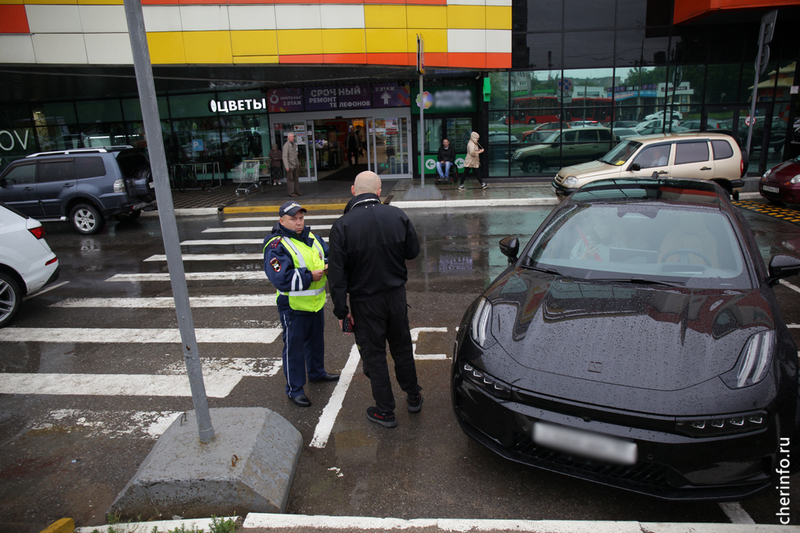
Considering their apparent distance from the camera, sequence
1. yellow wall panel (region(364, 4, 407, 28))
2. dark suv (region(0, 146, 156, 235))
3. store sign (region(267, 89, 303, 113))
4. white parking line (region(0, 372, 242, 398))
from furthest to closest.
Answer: store sign (region(267, 89, 303, 113))
yellow wall panel (region(364, 4, 407, 28))
dark suv (region(0, 146, 156, 235))
white parking line (region(0, 372, 242, 398))

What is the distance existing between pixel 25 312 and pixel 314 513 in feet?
21.3

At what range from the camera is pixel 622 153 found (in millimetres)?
12906

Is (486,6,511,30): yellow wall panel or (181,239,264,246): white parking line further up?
(486,6,511,30): yellow wall panel

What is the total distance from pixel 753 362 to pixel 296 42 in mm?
15108

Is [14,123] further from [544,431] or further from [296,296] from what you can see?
[544,431]

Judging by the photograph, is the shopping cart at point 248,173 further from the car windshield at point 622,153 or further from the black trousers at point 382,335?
the black trousers at point 382,335

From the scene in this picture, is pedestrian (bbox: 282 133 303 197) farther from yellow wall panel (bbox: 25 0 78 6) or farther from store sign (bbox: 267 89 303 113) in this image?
yellow wall panel (bbox: 25 0 78 6)

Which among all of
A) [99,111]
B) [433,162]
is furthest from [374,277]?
[99,111]

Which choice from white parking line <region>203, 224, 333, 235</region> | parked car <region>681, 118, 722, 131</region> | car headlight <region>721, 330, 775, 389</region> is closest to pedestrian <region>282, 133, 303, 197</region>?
white parking line <region>203, 224, 333, 235</region>

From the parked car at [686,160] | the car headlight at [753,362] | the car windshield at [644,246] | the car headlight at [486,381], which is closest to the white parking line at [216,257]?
the car windshield at [644,246]

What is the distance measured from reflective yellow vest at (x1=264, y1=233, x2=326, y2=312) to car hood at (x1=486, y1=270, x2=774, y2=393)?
4.80 feet

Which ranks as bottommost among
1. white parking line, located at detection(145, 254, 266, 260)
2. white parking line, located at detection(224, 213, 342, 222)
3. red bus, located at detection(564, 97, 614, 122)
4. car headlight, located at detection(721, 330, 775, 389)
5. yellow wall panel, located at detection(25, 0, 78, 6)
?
white parking line, located at detection(145, 254, 266, 260)

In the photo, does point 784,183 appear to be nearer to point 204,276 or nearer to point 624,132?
point 624,132

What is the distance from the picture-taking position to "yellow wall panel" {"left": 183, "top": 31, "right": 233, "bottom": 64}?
15.0m
